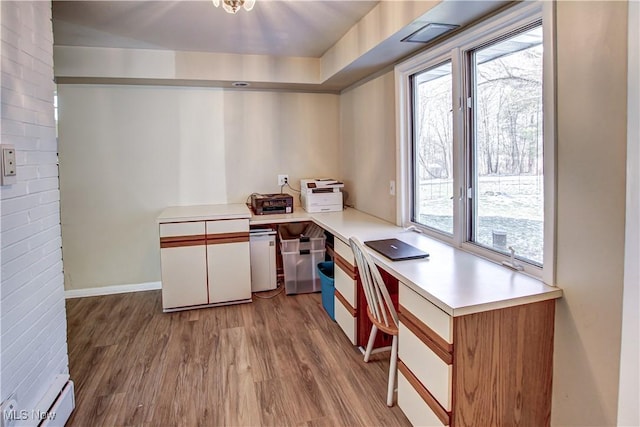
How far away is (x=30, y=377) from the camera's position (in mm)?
1697

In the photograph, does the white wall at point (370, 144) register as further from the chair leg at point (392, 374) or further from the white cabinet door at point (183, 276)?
the white cabinet door at point (183, 276)

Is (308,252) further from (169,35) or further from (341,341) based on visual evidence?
(169,35)

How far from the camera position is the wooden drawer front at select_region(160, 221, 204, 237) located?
331 centimetres

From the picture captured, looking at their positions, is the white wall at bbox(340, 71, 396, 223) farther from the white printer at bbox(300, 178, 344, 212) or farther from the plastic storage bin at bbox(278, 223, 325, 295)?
the plastic storage bin at bbox(278, 223, 325, 295)

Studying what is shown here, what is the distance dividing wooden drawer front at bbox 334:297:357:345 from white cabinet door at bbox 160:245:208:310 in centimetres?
121

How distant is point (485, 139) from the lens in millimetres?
2215

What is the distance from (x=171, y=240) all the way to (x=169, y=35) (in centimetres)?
161

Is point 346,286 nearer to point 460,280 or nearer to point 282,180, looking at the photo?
point 460,280

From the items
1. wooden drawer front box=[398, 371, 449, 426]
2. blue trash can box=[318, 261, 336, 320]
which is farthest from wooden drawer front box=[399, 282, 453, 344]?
blue trash can box=[318, 261, 336, 320]

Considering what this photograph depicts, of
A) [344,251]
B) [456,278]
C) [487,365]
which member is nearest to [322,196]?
[344,251]

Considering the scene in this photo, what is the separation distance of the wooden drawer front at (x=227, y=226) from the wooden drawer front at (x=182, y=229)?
0.08 m

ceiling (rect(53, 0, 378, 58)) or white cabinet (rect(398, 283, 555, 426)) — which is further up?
ceiling (rect(53, 0, 378, 58))

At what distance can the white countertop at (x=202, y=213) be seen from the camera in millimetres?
3350

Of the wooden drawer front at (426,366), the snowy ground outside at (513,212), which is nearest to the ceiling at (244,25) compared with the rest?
the snowy ground outside at (513,212)
